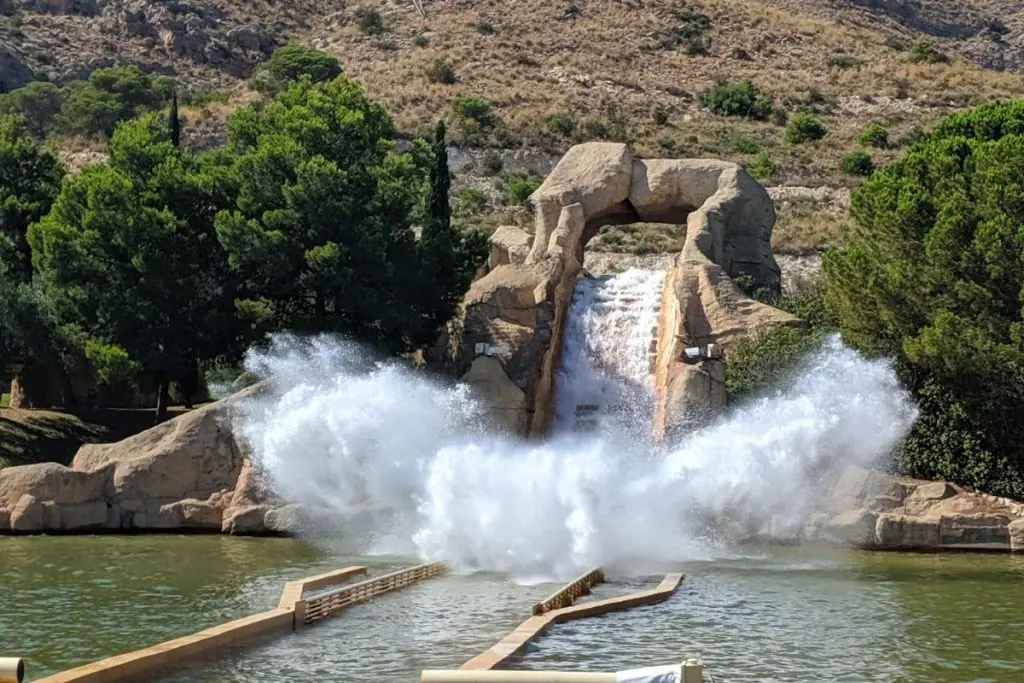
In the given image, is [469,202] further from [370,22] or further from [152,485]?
[370,22]

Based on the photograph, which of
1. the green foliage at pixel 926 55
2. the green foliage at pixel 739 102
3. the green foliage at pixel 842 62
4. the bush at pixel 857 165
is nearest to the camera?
the bush at pixel 857 165

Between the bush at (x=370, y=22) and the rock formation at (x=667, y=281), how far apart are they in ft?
215

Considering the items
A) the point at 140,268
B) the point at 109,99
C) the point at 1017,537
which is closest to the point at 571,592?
the point at 1017,537

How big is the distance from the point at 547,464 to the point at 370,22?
83.6 meters

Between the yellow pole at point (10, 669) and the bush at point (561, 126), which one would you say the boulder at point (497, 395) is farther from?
the bush at point (561, 126)

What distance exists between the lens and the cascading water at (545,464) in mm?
27172

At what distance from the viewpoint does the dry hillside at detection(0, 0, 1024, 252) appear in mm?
81500

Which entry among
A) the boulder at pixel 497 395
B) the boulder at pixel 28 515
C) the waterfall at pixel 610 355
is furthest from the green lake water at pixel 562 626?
the waterfall at pixel 610 355

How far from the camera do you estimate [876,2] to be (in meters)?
122

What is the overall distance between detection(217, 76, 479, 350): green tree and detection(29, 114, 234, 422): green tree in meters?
1.18

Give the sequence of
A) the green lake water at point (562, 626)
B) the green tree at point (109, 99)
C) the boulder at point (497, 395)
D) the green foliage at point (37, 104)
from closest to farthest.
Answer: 1. the green lake water at point (562, 626)
2. the boulder at point (497, 395)
3. the green tree at point (109, 99)
4. the green foliage at point (37, 104)

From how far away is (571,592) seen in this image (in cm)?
2169

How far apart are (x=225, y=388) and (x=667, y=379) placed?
17.2 metres

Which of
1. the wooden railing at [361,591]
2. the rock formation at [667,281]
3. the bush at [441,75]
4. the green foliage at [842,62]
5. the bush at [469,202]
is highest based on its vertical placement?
the green foliage at [842,62]
